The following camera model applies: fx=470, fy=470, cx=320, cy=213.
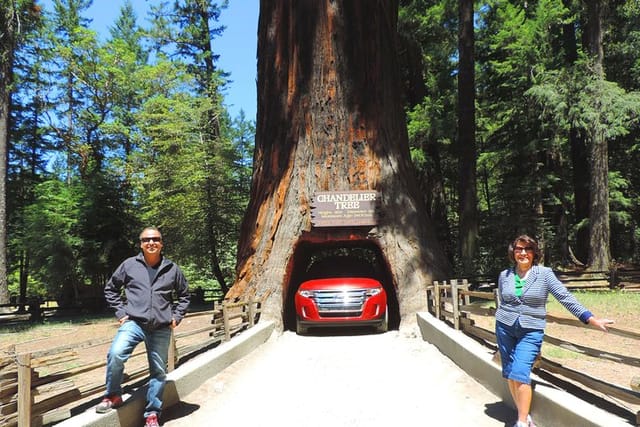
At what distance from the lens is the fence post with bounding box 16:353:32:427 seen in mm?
3373

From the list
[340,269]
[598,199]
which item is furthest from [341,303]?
[598,199]

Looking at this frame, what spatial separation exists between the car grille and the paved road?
3.32 ft

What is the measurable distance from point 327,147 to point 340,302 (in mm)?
3762

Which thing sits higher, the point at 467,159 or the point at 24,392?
the point at 467,159

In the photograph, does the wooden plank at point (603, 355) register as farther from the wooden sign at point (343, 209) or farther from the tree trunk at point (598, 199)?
the tree trunk at point (598, 199)

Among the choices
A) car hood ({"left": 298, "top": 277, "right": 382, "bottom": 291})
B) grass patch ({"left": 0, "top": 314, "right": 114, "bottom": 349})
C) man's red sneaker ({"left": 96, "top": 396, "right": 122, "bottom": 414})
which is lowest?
grass patch ({"left": 0, "top": 314, "right": 114, "bottom": 349})

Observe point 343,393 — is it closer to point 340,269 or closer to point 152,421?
point 152,421

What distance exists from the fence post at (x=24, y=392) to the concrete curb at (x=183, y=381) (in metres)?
0.27

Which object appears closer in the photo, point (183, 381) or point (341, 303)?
point (183, 381)

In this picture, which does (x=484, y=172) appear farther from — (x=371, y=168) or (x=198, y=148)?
(x=371, y=168)

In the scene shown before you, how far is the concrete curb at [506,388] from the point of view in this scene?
11.3ft

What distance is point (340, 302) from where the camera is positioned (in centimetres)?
895

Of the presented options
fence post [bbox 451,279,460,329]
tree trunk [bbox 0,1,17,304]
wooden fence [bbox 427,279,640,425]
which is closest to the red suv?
wooden fence [bbox 427,279,640,425]

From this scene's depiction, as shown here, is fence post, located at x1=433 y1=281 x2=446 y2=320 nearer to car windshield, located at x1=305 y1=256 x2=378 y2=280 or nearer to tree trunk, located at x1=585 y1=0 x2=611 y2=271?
car windshield, located at x1=305 y1=256 x2=378 y2=280
